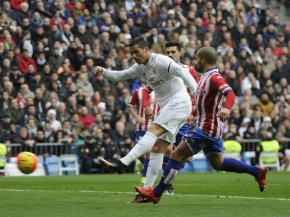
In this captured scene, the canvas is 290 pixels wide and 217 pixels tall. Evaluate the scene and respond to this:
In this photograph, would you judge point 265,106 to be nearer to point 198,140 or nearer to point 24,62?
point 24,62

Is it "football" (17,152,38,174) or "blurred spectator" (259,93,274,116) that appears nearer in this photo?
"football" (17,152,38,174)

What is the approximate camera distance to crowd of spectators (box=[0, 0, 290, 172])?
29672 millimetres

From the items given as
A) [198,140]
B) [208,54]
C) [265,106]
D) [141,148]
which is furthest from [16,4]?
[198,140]

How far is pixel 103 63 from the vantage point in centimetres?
3222

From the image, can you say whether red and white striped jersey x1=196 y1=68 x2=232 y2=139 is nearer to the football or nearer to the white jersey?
the white jersey

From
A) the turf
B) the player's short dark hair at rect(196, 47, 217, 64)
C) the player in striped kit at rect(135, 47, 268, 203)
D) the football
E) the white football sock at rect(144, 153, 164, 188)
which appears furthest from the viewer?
the football

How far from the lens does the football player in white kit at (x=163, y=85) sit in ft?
51.5

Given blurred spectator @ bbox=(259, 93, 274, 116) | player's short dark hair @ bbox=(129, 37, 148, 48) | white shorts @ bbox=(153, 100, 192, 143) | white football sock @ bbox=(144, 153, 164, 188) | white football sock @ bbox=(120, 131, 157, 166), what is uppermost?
player's short dark hair @ bbox=(129, 37, 148, 48)

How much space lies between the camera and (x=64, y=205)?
48.5 ft

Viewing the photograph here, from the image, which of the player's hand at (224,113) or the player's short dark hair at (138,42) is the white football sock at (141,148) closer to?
the player's short dark hair at (138,42)

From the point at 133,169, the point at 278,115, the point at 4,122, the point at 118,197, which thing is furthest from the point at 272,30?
the point at 118,197

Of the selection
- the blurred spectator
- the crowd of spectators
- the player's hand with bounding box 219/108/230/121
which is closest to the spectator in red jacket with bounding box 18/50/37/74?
the crowd of spectators

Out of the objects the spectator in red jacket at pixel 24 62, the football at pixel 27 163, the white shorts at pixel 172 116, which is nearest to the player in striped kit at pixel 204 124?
the white shorts at pixel 172 116

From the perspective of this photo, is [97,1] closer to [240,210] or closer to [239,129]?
[239,129]
